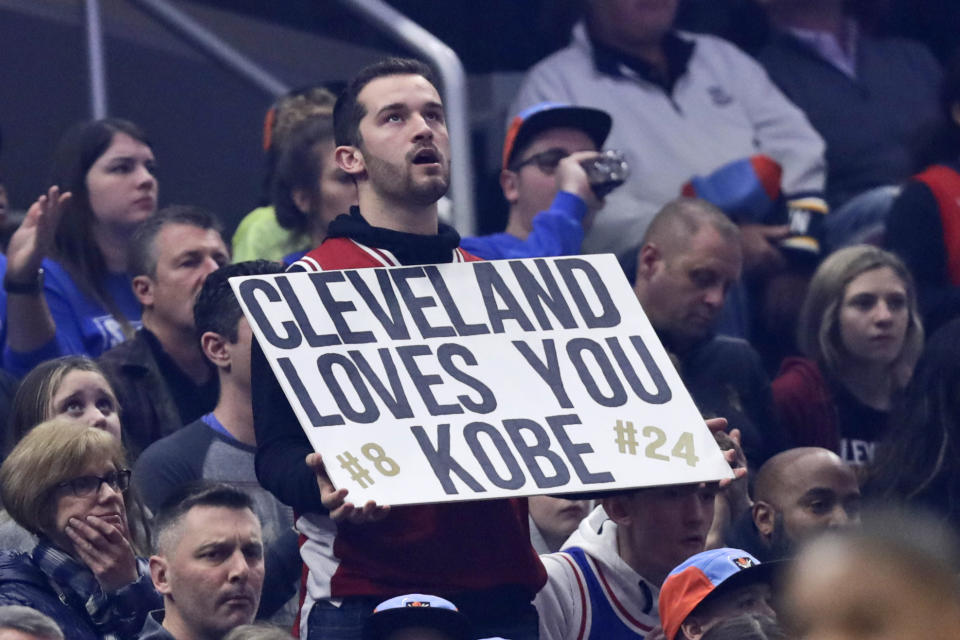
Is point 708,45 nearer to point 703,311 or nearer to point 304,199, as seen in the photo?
point 703,311

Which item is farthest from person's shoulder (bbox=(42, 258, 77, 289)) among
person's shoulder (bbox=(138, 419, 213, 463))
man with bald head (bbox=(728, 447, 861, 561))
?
man with bald head (bbox=(728, 447, 861, 561))

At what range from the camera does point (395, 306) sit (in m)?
3.76

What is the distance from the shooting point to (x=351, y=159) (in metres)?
3.88

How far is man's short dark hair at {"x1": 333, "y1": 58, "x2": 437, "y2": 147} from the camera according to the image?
3.92 meters

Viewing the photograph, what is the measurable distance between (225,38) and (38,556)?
458cm

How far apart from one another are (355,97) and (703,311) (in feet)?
6.79

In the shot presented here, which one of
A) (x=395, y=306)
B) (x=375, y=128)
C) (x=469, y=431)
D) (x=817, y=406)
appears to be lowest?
(x=817, y=406)

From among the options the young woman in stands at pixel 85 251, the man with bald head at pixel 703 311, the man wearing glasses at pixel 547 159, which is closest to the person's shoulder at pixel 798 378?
the man with bald head at pixel 703 311

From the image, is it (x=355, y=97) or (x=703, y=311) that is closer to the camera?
(x=355, y=97)

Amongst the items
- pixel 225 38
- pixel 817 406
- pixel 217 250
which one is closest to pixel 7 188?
pixel 225 38

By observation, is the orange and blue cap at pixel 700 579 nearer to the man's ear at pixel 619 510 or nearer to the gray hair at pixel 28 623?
the man's ear at pixel 619 510

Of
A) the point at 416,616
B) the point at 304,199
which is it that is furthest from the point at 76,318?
the point at 416,616

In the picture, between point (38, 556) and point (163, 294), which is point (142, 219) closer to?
point (163, 294)

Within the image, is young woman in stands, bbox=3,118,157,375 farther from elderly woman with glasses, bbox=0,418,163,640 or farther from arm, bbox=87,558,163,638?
arm, bbox=87,558,163,638
